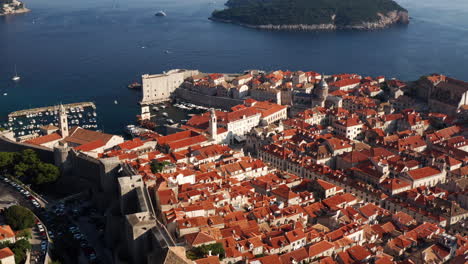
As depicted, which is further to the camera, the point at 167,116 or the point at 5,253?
the point at 167,116

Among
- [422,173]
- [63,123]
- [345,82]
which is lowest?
[422,173]

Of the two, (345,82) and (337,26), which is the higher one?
(345,82)

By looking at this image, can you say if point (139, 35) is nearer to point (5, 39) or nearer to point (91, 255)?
point (5, 39)

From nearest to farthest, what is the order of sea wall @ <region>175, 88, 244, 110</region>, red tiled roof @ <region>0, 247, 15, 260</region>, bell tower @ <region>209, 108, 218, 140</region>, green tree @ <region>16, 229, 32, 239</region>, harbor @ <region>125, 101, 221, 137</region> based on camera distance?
red tiled roof @ <region>0, 247, 15, 260</region>
green tree @ <region>16, 229, 32, 239</region>
bell tower @ <region>209, 108, 218, 140</region>
harbor @ <region>125, 101, 221, 137</region>
sea wall @ <region>175, 88, 244, 110</region>

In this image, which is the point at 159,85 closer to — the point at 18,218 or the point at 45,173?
the point at 45,173

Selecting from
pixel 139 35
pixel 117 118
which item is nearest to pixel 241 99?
pixel 117 118

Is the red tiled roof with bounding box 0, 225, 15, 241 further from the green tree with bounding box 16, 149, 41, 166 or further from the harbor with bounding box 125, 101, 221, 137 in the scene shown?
the harbor with bounding box 125, 101, 221, 137

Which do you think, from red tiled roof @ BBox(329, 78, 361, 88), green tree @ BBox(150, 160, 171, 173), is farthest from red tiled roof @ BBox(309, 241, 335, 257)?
red tiled roof @ BBox(329, 78, 361, 88)

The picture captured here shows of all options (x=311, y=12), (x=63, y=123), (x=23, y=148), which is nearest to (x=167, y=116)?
(x=63, y=123)
